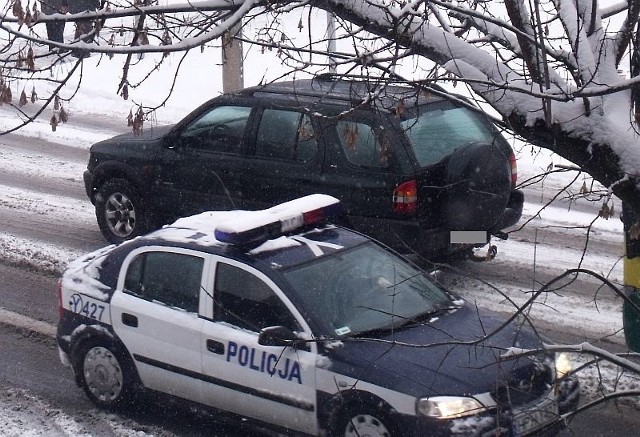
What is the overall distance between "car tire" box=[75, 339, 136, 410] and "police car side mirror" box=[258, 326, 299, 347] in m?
1.32

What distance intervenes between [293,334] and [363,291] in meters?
0.74

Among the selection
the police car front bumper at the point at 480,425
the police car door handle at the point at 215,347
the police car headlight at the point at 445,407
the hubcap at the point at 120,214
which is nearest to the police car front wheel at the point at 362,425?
the police car front bumper at the point at 480,425

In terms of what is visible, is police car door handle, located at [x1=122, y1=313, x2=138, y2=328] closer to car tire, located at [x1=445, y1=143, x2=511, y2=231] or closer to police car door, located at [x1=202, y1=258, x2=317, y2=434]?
police car door, located at [x1=202, y1=258, x2=317, y2=434]

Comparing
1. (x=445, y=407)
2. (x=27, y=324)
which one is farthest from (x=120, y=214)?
(x=445, y=407)

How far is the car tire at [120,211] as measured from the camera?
10.6 metres

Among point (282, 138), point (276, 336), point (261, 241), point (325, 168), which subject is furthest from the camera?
point (282, 138)

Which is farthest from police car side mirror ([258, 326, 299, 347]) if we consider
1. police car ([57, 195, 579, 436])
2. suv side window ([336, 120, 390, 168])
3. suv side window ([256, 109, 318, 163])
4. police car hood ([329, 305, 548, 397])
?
suv side window ([256, 109, 318, 163])

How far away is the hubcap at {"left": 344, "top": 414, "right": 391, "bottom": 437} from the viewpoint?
564 cm

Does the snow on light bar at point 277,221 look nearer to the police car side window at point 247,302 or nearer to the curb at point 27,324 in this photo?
the police car side window at point 247,302

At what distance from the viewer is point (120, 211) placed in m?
10.8

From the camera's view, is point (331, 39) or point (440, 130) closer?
point (331, 39)

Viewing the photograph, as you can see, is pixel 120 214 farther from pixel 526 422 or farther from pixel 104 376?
pixel 526 422

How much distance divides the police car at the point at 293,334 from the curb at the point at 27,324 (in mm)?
1589

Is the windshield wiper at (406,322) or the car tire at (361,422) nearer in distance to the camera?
the car tire at (361,422)
